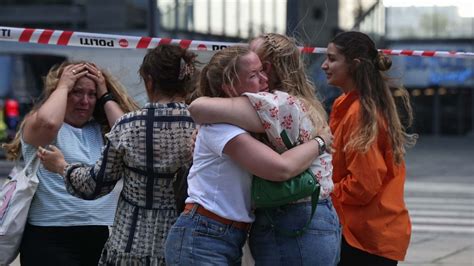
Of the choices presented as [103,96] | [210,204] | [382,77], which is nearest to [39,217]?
[103,96]

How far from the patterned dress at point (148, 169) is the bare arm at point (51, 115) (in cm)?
57

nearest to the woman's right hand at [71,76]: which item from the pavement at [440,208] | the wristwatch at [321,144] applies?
the wristwatch at [321,144]

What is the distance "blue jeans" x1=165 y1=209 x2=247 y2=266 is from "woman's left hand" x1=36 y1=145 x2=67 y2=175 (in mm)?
863

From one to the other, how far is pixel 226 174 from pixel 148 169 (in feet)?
1.74

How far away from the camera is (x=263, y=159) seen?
3459mm

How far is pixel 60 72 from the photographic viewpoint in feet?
15.6

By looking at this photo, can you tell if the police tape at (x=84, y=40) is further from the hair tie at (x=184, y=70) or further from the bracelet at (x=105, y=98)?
the hair tie at (x=184, y=70)

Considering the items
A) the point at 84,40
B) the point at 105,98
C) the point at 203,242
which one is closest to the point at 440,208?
the point at 84,40

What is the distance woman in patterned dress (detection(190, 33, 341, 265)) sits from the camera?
11.5 feet

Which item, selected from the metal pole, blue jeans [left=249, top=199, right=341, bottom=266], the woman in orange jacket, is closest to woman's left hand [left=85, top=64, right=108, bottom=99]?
the woman in orange jacket

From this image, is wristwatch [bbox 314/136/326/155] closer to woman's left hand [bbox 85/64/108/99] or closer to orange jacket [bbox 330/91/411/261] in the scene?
orange jacket [bbox 330/91/411/261]

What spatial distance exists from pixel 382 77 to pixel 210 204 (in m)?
1.49

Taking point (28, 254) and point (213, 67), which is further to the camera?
point (28, 254)

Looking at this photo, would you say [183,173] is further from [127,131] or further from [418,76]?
[418,76]
